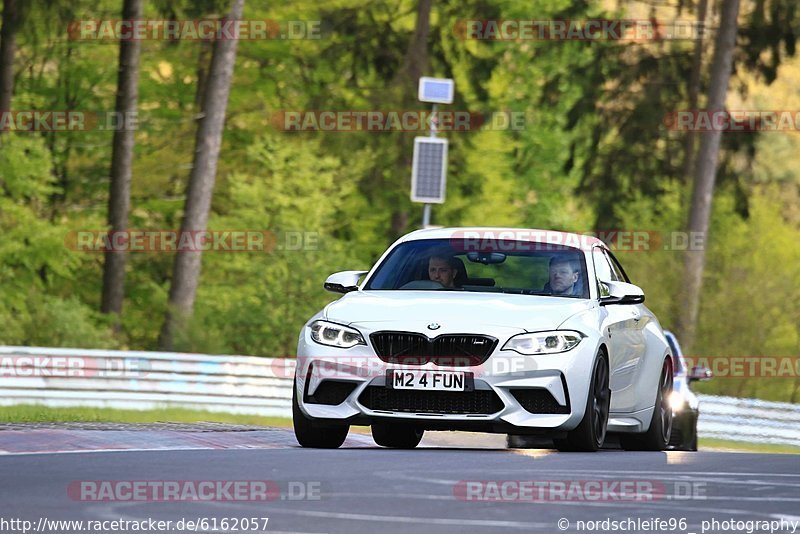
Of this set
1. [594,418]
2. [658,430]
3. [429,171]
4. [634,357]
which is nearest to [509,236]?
[634,357]

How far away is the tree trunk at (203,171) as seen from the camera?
35.0 m

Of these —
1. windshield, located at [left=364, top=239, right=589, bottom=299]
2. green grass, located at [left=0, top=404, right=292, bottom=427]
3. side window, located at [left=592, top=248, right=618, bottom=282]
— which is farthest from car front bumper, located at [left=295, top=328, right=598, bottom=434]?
green grass, located at [left=0, top=404, right=292, bottom=427]

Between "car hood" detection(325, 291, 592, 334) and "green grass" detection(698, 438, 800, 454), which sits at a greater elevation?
"car hood" detection(325, 291, 592, 334)

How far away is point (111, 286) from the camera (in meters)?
41.7

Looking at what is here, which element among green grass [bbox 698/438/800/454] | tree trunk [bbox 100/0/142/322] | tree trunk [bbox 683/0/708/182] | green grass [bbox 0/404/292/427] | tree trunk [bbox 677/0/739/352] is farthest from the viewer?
tree trunk [bbox 683/0/708/182]

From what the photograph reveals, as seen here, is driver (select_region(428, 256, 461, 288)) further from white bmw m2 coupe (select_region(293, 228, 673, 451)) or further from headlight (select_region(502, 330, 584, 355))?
headlight (select_region(502, 330, 584, 355))

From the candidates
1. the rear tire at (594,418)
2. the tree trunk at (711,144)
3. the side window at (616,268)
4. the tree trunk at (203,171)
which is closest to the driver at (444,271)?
the rear tire at (594,418)

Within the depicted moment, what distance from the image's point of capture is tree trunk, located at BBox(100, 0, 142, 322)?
3847 cm

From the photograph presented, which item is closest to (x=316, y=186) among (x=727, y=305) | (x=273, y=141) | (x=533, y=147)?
(x=273, y=141)

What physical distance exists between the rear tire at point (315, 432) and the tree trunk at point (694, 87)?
2930 cm

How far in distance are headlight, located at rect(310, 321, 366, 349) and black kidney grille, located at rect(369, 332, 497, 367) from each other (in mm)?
236

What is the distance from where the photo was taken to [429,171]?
27.5 meters

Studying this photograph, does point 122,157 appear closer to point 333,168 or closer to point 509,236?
point 333,168

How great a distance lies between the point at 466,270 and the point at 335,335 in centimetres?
161
